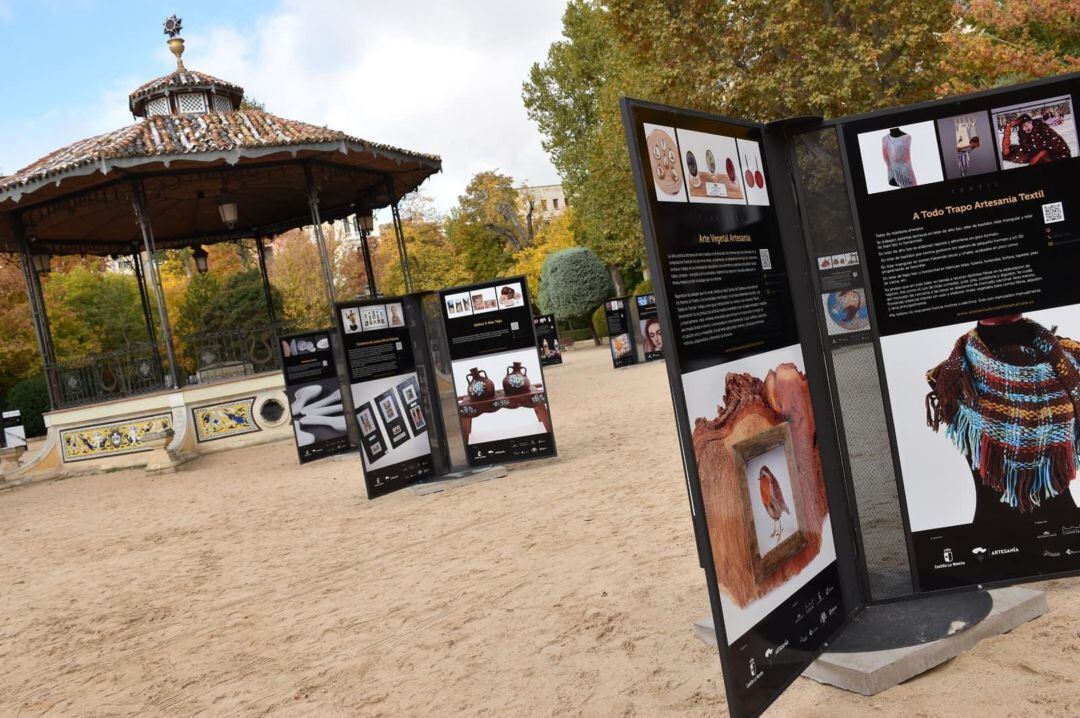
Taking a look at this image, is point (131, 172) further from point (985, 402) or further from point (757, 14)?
point (985, 402)

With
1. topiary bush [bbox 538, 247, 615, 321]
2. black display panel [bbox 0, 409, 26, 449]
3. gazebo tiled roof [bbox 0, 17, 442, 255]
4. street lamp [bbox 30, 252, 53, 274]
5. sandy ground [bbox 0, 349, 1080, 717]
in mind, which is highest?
gazebo tiled roof [bbox 0, 17, 442, 255]

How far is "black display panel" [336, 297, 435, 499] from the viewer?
9.48m

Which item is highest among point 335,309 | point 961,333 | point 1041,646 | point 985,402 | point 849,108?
point 849,108

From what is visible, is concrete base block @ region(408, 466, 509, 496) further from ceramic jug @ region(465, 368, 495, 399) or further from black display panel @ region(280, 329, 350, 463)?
black display panel @ region(280, 329, 350, 463)

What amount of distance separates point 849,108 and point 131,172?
13.8 m

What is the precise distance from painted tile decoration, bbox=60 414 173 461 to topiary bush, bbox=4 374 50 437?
43.4 ft

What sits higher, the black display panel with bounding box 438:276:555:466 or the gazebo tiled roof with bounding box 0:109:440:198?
the gazebo tiled roof with bounding box 0:109:440:198

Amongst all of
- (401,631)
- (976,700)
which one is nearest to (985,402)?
(976,700)

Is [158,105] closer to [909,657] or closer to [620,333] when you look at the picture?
[620,333]

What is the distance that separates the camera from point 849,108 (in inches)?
669

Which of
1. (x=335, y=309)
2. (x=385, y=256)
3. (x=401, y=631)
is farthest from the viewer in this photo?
(x=385, y=256)

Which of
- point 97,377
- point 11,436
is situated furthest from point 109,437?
point 11,436

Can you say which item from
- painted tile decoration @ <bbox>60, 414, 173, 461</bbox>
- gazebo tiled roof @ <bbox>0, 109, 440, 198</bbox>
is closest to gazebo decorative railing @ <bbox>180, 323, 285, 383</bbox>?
painted tile decoration @ <bbox>60, 414, 173, 461</bbox>

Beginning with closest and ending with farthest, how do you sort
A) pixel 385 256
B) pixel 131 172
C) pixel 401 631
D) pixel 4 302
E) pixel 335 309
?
pixel 401 631 → pixel 335 309 → pixel 131 172 → pixel 4 302 → pixel 385 256
